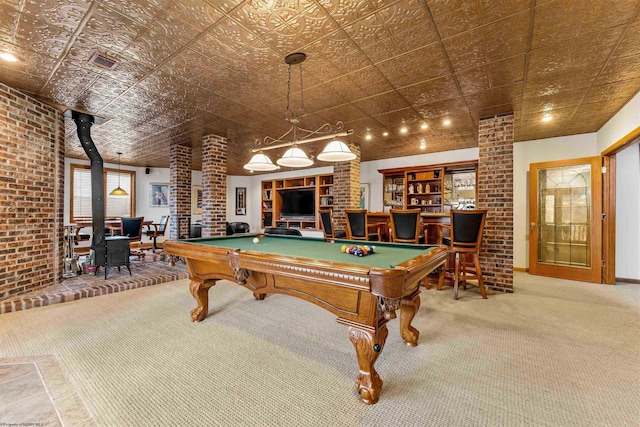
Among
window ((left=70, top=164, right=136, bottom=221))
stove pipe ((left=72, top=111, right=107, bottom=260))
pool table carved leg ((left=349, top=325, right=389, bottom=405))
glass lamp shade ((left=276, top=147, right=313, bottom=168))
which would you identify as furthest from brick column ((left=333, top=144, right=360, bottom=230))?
window ((left=70, top=164, right=136, bottom=221))

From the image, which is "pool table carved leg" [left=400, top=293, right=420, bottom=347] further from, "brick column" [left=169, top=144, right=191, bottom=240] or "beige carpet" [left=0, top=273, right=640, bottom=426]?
"brick column" [left=169, top=144, right=191, bottom=240]

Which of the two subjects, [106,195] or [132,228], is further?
[106,195]

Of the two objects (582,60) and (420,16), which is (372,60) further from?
(582,60)

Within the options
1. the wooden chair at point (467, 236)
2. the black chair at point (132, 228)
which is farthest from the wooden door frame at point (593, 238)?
the black chair at point (132, 228)

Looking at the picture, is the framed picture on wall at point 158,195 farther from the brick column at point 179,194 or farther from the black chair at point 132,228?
the brick column at point 179,194

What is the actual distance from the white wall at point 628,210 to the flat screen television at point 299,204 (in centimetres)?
670

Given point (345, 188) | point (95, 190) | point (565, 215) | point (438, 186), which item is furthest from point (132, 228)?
point (565, 215)

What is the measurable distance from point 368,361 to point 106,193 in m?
9.24

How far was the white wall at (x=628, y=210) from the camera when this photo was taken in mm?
4336

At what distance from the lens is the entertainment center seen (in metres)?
8.66

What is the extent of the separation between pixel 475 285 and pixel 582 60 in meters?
3.09

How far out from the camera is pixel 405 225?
3910 millimetres

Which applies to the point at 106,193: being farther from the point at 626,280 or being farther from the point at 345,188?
the point at 626,280

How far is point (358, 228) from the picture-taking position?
171 inches
